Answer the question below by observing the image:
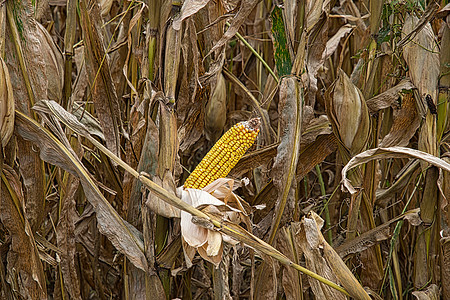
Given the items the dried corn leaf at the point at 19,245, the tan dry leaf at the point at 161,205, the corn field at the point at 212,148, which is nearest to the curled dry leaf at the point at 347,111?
the corn field at the point at 212,148

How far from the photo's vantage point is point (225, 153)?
1.31m

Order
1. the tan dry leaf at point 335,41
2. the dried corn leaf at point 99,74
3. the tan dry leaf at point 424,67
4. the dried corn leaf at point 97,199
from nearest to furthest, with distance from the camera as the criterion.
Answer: the dried corn leaf at point 97,199
the dried corn leaf at point 99,74
the tan dry leaf at point 424,67
the tan dry leaf at point 335,41

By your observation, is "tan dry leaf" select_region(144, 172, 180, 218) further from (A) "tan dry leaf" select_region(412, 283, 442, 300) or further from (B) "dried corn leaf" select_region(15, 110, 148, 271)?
(A) "tan dry leaf" select_region(412, 283, 442, 300)

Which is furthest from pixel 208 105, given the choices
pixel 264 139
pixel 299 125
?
pixel 299 125

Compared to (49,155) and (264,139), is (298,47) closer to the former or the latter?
(264,139)

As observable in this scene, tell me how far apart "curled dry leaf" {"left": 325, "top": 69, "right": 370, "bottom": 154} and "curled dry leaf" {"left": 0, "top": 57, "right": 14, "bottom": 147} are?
873mm

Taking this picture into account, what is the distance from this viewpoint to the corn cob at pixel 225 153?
1293 mm

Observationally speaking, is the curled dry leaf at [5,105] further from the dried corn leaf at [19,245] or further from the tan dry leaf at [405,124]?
the tan dry leaf at [405,124]

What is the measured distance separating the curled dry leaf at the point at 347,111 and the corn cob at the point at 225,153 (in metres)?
0.27

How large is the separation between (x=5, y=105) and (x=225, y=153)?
576mm

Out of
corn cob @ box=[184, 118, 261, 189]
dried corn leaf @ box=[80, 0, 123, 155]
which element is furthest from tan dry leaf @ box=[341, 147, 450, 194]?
dried corn leaf @ box=[80, 0, 123, 155]

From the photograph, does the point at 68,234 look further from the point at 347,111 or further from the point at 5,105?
the point at 347,111

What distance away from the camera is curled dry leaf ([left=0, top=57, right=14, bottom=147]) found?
1.25 metres

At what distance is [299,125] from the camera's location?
1350 mm
